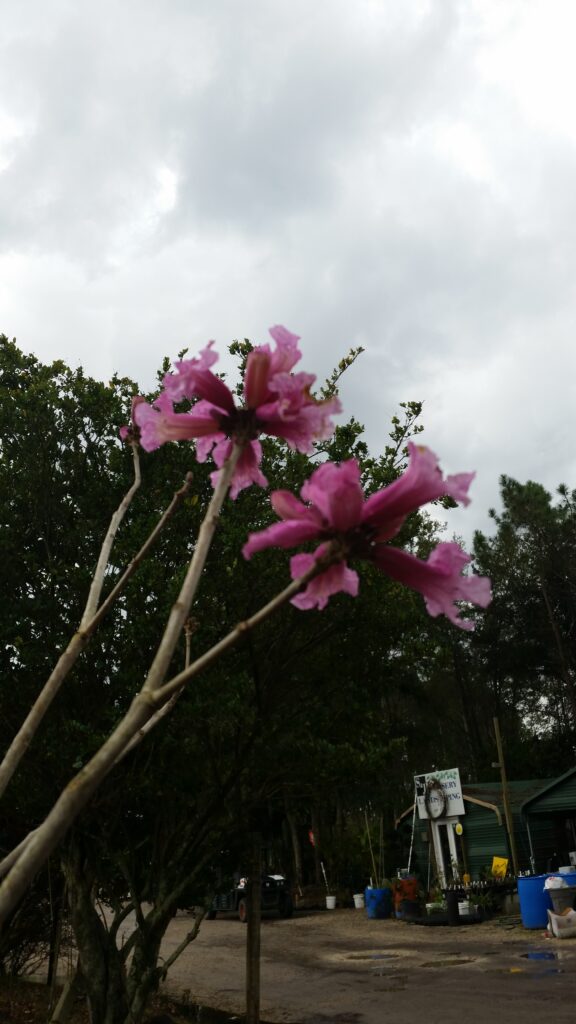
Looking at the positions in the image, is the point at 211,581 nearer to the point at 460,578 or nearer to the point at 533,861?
the point at 460,578

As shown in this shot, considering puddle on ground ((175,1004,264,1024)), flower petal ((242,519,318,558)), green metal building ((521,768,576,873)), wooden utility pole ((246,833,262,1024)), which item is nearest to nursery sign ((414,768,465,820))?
green metal building ((521,768,576,873))

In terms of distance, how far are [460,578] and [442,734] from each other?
3817cm

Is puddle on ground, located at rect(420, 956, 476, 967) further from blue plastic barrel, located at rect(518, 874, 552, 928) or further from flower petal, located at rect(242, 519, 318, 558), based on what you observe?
flower petal, located at rect(242, 519, 318, 558)

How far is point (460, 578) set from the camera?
0.92 meters

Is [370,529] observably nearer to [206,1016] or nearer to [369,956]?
[206,1016]

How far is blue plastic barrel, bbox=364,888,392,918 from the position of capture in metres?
23.1

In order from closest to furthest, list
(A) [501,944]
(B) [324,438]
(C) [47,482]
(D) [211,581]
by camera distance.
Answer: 1. (B) [324,438]
2. (D) [211,581]
3. (C) [47,482]
4. (A) [501,944]

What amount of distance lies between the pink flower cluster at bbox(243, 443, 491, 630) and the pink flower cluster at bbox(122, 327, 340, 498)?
0.14 metres

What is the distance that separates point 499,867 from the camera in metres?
21.8

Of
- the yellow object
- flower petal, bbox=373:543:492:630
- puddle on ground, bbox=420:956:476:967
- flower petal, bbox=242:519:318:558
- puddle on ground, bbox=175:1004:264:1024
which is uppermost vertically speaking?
flower petal, bbox=242:519:318:558

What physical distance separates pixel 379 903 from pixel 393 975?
1048 cm

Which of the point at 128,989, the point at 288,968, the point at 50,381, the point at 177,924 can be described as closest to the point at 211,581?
the point at 50,381

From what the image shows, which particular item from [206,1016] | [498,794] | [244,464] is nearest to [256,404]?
[244,464]

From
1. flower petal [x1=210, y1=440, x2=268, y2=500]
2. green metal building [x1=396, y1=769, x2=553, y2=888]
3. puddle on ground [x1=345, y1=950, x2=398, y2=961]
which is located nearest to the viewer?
flower petal [x1=210, y1=440, x2=268, y2=500]
